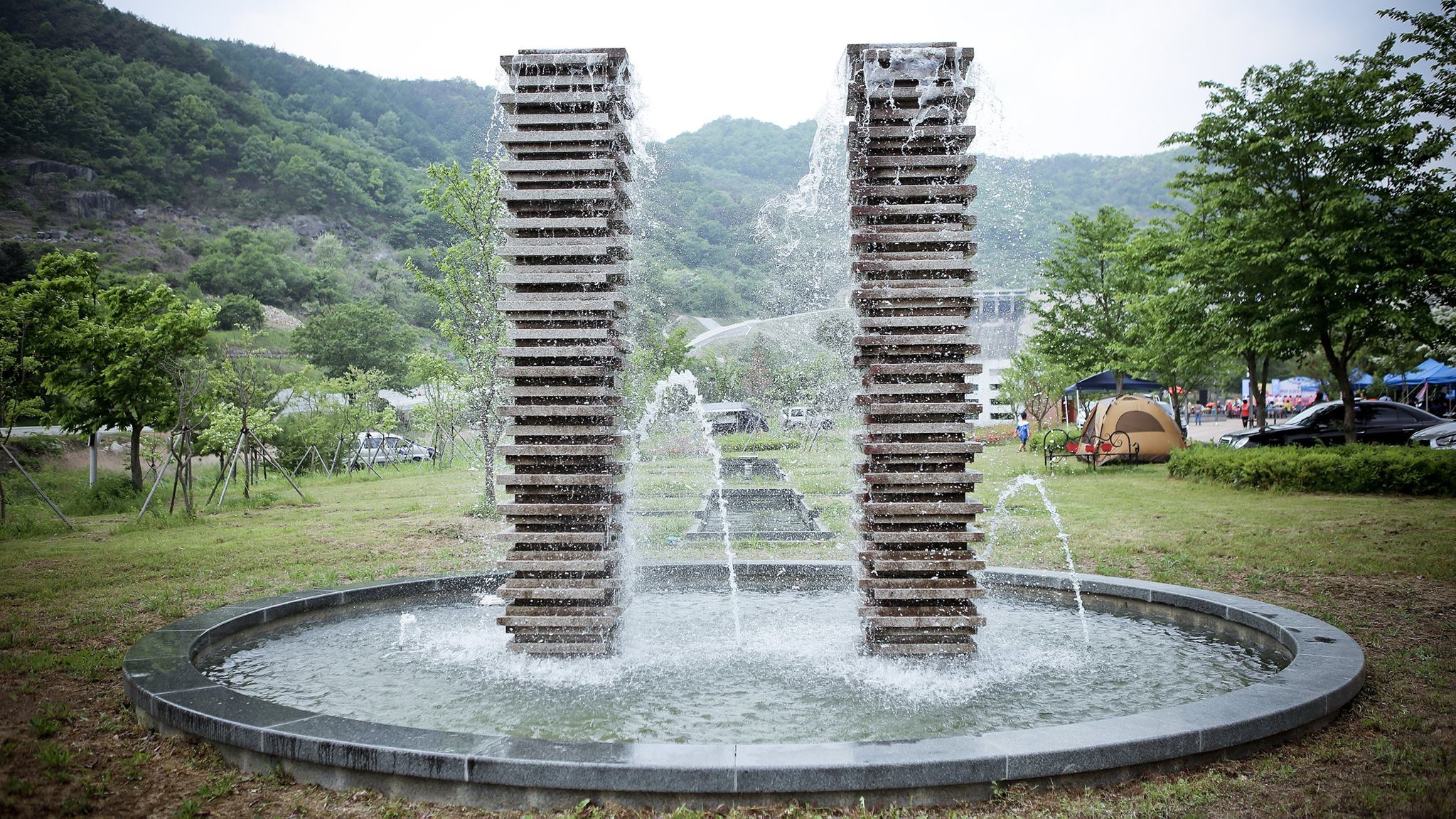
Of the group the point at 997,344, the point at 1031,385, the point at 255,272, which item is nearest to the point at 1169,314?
the point at 1031,385

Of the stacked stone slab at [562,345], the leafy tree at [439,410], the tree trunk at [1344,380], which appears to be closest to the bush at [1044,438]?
the tree trunk at [1344,380]

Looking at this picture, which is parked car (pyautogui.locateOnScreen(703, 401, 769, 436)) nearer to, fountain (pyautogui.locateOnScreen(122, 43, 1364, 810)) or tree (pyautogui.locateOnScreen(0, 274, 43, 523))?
tree (pyautogui.locateOnScreen(0, 274, 43, 523))

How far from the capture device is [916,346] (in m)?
6.12

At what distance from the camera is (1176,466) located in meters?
20.0

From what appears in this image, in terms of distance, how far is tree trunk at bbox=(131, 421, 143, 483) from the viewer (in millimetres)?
19078

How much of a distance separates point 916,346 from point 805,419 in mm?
37135

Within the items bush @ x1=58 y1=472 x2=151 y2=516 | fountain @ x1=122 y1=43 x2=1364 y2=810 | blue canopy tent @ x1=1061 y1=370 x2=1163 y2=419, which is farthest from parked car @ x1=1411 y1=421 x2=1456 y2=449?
bush @ x1=58 y1=472 x2=151 y2=516

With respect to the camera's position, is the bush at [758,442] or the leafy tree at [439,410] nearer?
the leafy tree at [439,410]

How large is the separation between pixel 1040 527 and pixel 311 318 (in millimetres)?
62573

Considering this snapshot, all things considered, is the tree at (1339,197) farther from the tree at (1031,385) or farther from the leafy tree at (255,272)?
the leafy tree at (255,272)

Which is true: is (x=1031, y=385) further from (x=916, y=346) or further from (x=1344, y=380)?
(x=916, y=346)

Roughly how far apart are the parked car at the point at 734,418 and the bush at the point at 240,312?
37183mm

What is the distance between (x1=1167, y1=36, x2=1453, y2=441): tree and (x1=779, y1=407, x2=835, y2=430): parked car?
22.0m

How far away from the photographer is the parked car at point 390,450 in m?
32.4
